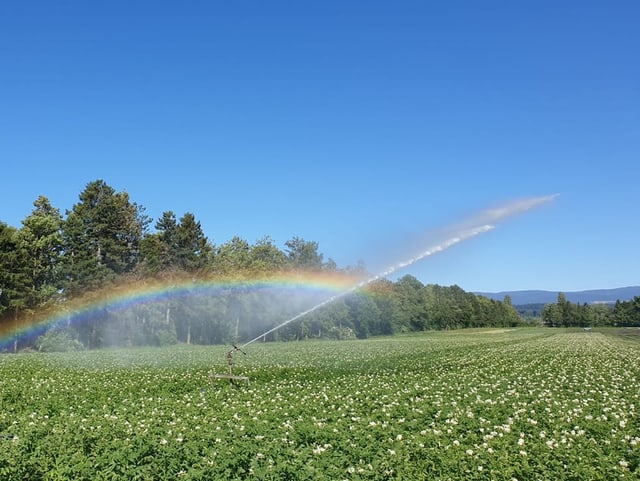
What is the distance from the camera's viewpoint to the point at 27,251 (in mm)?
56375

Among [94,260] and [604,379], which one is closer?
[604,379]

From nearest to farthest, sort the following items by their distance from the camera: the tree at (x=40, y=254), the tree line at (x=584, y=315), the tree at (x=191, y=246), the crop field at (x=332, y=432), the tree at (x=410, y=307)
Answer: the crop field at (x=332, y=432) → the tree at (x=40, y=254) → the tree at (x=191, y=246) → the tree at (x=410, y=307) → the tree line at (x=584, y=315)

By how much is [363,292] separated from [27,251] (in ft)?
225

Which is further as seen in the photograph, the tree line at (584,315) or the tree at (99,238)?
the tree line at (584,315)

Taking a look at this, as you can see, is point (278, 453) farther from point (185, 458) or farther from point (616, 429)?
point (616, 429)

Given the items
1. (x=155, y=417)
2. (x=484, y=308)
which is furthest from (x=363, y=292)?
(x=155, y=417)

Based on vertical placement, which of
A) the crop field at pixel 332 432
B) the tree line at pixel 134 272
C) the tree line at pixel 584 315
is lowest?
the tree line at pixel 584 315

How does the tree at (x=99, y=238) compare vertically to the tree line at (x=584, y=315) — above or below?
above

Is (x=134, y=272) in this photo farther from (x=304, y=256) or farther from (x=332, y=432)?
(x=332, y=432)

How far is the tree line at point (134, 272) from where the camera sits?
56.2 metres

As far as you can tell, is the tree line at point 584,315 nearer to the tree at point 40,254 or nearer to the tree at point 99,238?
the tree at point 99,238

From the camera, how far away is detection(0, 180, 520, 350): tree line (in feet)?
184

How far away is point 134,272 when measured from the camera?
6681 centimetres

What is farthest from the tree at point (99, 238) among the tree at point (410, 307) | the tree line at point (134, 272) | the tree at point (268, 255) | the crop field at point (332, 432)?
the tree at point (410, 307)
